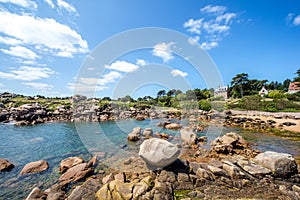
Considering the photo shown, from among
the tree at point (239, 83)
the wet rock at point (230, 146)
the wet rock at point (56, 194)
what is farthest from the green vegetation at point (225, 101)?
the wet rock at point (56, 194)

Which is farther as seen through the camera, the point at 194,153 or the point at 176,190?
the point at 194,153

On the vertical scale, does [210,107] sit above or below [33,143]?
above

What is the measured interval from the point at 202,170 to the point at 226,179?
0.81 metres

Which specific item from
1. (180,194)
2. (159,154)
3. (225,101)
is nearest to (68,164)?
(159,154)

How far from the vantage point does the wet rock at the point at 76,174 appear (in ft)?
18.1

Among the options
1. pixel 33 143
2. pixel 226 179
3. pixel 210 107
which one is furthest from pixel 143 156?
pixel 210 107

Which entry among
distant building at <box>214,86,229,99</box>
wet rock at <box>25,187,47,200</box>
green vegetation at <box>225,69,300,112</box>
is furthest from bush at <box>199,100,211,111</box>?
wet rock at <box>25,187,47,200</box>

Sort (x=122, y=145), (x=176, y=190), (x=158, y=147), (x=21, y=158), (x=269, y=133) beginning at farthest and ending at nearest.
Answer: (x=269, y=133) → (x=122, y=145) → (x=21, y=158) → (x=158, y=147) → (x=176, y=190)

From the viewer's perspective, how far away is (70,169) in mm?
5988

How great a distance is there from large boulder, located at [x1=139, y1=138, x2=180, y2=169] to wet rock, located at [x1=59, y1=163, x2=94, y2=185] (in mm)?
2475

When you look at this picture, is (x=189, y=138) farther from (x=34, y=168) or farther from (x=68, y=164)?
(x=34, y=168)

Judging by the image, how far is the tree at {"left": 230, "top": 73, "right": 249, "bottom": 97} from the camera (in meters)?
45.0

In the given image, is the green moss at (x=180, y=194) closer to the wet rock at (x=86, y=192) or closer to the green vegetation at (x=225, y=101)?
the wet rock at (x=86, y=192)

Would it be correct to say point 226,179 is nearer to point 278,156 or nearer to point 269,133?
point 278,156
